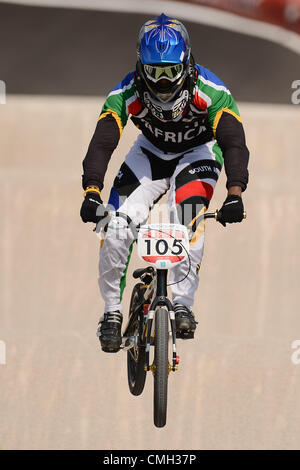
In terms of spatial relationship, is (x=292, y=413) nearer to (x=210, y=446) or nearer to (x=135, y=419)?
(x=210, y=446)

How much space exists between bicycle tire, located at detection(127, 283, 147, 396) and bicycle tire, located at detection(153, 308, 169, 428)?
0.54m

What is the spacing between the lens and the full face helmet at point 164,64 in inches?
247

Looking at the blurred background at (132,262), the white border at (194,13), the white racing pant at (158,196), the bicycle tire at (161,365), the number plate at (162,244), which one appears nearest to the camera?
the bicycle tire at (161,365)

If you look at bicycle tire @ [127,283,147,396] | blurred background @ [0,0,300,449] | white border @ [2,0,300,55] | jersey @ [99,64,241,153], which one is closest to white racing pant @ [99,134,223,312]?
jersey @ [99,64,241,153]

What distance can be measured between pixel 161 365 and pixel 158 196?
5.06ft

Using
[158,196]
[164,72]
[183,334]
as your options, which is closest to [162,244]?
[183,334]

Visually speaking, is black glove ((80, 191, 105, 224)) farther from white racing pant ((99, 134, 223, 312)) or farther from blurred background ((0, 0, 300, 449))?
blurred background ((0, 0, 300, 449))

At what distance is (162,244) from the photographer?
20.1 feet

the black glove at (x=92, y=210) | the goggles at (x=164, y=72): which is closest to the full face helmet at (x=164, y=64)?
the goggles at (x=164, y=72)

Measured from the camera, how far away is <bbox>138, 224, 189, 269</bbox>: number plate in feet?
20.1

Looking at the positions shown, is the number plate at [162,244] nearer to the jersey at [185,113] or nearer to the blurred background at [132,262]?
the jersey at [185,113]

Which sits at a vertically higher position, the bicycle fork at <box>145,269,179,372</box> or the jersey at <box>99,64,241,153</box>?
the jersey at <box>99,64,241,153</box>

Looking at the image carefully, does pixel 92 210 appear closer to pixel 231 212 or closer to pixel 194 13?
pixel 231 212

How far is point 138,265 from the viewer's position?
37.9 feet
